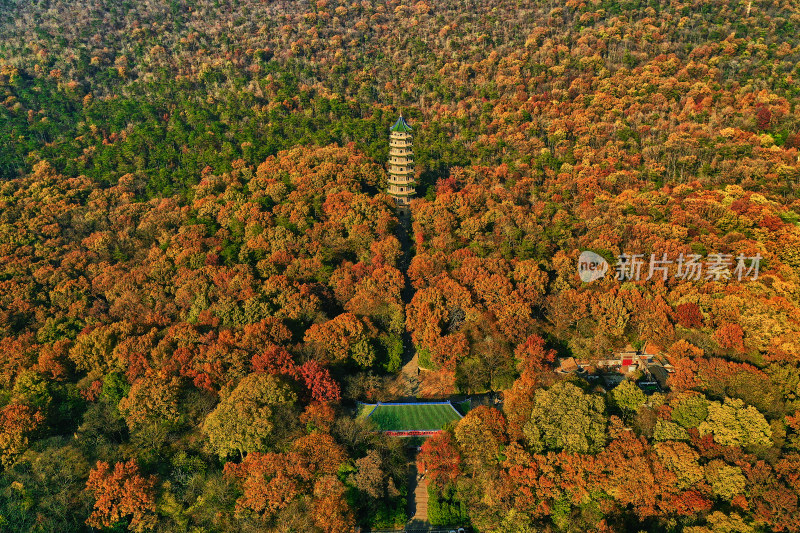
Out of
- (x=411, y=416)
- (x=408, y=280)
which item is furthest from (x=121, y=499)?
(x=408, y=280)

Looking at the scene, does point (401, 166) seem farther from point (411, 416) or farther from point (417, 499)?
point (417, 499)

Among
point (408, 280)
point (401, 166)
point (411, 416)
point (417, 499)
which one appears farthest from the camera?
point (401, 166)

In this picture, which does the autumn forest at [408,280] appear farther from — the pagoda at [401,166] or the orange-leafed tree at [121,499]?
the pagoda at [401,166]

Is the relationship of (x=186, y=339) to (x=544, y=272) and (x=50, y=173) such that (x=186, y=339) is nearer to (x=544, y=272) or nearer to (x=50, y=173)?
(x=544, y=272)

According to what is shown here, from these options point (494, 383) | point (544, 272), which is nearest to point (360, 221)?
point (544, 272)

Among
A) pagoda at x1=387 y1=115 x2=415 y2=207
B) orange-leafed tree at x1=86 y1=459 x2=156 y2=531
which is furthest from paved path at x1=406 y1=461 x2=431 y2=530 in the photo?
pagoda at x1=387 y1=115 x2=415 y2=207

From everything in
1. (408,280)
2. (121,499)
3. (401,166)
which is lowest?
(121,499)
